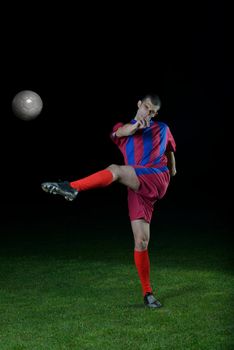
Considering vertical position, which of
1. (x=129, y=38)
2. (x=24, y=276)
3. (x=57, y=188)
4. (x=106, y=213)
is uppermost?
(x=129, y=38)

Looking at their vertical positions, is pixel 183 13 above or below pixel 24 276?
above

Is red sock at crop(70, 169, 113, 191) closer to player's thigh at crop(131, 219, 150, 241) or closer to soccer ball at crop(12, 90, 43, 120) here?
player's thigh at crop(131, 219, 150, 241)

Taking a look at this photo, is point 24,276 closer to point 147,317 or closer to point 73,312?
point 73,312

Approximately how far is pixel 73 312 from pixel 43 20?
11.2m

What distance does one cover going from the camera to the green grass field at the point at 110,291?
3979mm

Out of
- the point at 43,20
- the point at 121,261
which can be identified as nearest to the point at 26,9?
the point at 43,20

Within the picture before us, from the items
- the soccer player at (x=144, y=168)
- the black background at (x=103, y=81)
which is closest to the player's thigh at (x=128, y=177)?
the soccer player at (x=144, y=168)

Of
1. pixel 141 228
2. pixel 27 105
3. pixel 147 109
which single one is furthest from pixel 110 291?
pixel 27 105

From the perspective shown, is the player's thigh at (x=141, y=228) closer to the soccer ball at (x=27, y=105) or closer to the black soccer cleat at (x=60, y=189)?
the black soccer cleat at (x=60, y=189)

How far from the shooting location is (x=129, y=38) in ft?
50.7

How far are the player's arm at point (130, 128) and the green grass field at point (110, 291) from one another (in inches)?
46.3

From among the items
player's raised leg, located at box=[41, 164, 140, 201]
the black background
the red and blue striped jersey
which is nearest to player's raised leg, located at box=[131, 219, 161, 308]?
player's raised leg, located at box=[41, 164, 140, 201]

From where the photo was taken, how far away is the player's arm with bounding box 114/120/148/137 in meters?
4.50

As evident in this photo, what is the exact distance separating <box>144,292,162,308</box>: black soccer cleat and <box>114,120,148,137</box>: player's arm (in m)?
1.11
